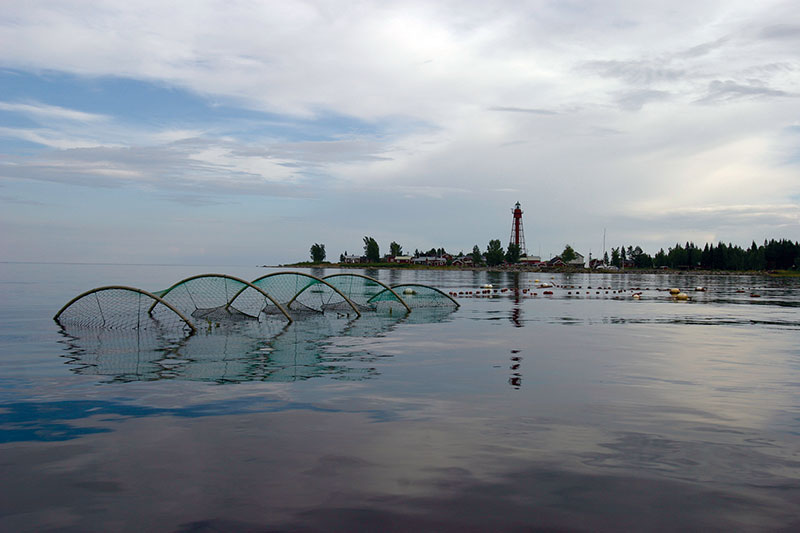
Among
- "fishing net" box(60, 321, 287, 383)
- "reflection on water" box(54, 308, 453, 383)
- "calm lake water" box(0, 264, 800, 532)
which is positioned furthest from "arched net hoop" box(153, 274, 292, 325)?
"calm lake water" box(0, 264, 800, 532)

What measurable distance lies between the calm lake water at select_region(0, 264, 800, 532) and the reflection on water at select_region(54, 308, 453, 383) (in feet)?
0.60

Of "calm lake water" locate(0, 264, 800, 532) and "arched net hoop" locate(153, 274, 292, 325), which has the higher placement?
"arched net hoop" locate(153, 274, 292, 325)

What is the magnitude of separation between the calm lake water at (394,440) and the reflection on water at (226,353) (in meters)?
0.18

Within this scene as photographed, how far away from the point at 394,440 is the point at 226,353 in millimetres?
13721

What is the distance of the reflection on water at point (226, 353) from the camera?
754 inches

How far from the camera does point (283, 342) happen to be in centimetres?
2742

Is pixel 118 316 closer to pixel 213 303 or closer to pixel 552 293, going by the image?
pixel 213 303

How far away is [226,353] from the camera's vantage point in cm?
2377

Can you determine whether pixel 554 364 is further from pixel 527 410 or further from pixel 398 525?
pixel 398 525

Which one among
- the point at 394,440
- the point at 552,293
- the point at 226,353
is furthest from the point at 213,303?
the point at 552,293

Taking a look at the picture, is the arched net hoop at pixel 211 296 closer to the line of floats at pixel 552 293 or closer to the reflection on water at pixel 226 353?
the reflection on water at pixel 226 353

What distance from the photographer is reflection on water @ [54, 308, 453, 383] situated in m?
19.1

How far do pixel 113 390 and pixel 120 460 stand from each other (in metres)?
6.60

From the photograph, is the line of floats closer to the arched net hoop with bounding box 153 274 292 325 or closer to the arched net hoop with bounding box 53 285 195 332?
the arched net hoop with bounding box 153 274 292 325
